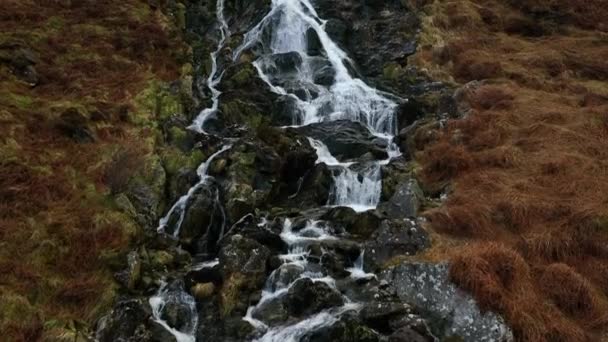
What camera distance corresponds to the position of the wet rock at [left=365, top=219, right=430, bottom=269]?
12.5 meters

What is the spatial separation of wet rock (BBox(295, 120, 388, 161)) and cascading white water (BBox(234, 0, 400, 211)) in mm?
384

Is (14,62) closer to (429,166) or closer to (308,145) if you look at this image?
(308,145)

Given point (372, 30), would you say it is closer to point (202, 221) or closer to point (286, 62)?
point (286, 62)

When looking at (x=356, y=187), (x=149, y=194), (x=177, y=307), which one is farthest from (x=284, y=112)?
(x=177, y=307)

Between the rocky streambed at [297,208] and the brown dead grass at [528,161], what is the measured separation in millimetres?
961

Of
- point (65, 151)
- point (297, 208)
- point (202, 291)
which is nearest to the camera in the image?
point (202, 291)

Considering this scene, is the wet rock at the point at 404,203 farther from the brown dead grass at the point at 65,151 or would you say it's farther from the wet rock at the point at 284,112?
the wet rock at the point at 284,112

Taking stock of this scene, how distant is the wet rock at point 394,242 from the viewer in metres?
12.5

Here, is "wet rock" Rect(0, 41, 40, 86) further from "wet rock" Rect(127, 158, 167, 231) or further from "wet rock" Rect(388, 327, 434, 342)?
"wet rock" Rect(388, 327, 434, 342)

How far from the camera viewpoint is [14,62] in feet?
63.5

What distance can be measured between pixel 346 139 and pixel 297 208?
15.0ft

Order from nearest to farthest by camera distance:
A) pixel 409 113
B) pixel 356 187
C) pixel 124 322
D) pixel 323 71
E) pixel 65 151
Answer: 1. pixel 124 322
2. pixel 65 151
3. pixel 356 187
4. pixel 409 113
5. pixel 323 71

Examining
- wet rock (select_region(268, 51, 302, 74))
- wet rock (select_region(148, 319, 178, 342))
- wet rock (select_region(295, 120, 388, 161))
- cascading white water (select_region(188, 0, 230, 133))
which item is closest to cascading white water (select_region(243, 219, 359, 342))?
wet rock (select_region(148, 319, 178, 342))

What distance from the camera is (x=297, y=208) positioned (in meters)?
16.3
